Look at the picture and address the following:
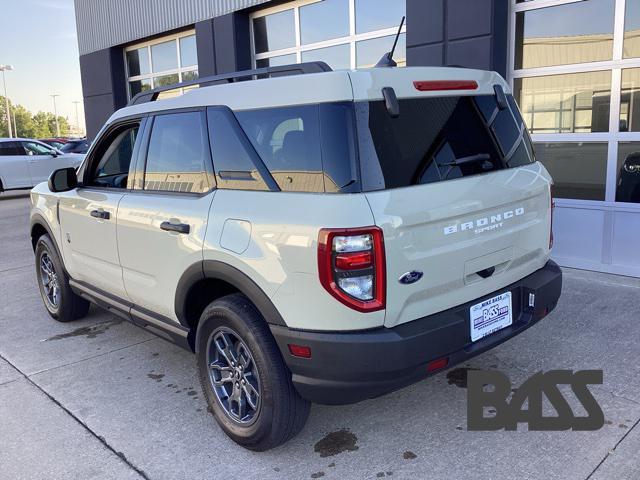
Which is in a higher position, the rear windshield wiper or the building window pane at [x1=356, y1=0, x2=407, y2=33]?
the building window pane at [x1=356, y1=0, x2=407, y2=33]

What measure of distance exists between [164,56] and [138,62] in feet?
4.04

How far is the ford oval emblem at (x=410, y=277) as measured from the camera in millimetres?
2457

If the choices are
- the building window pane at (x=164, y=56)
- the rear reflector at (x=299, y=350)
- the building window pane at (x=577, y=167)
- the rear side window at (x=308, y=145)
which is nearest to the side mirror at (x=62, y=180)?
the rear side window at (x=308, y=145)

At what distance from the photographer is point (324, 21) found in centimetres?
841

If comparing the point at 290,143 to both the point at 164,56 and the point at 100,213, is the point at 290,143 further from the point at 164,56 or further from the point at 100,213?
the point at 164,56

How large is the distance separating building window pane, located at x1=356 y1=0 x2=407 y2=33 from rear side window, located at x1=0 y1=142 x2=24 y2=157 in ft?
37.6

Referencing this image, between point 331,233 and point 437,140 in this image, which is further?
point 437,140

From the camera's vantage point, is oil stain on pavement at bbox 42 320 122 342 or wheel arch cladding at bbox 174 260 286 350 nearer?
wheel arch cladding at bbox 174 260 286 350

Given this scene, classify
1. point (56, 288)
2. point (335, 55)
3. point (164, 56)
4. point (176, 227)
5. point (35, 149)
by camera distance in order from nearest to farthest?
point (176, 227) < point (56, 288) < point (335, 55) < point (164, 56) < point (35, 149)

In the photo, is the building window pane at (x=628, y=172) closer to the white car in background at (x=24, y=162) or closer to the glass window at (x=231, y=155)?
the glass window at (x=231, y=155)

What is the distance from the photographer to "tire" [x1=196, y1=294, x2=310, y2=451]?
8.81 feet

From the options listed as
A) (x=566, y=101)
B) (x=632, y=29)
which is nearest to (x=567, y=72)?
(x=566, y=101)

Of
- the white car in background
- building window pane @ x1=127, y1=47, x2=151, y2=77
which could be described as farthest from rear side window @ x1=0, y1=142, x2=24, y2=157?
building window pane @ x1=127, y1=47, x2=151, y2=77

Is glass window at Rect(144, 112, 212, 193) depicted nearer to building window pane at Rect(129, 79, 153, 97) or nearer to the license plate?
the license plate
